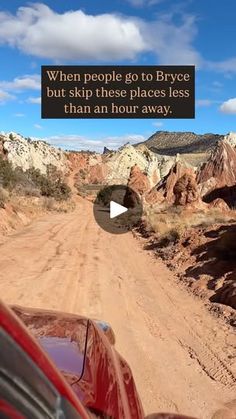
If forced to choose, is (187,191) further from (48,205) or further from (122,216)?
(48,205)

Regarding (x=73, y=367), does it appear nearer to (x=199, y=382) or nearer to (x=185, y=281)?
(x=199, y=382)

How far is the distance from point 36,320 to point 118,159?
293 ft

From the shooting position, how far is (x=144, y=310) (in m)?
9.30

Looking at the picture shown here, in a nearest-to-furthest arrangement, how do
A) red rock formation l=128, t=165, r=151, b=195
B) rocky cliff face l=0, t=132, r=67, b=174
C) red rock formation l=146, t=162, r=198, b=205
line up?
red rock formation l=146, t=162, r=198, b=205 < red rock formation l=128, t=165, r=151, b=195 < rocky cliff face l=0, t=132, r=67, b=174

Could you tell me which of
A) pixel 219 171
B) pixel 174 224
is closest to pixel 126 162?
pixel 219 171

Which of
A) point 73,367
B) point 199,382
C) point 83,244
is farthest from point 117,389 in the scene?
point 83,244

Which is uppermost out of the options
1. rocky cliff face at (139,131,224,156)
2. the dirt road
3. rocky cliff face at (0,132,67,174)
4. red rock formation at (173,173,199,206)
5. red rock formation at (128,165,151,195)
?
rocky cliff face at (139,131,224,156)

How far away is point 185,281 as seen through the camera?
11.9 m

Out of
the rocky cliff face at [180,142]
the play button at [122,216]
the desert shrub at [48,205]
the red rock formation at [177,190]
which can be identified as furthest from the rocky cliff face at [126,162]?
the desert shrub at [48,205]

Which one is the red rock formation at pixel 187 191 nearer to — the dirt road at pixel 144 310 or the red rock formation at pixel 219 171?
the red rock formation at pixel 219 171

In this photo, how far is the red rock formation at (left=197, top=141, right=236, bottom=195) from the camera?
43925 mm

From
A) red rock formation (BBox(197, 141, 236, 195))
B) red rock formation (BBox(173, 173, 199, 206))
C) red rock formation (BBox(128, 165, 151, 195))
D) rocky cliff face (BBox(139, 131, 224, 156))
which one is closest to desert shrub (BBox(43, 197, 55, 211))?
red rock formation (BBox(173, 173, 199, 206))

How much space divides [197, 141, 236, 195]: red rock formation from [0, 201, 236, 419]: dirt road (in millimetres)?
28616

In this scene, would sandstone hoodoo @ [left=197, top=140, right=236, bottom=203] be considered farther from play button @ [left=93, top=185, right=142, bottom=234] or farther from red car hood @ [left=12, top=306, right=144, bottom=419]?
red car hood @ [left=12, top=306, right=144, bottom=419]
